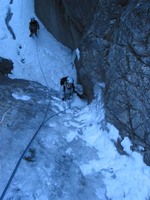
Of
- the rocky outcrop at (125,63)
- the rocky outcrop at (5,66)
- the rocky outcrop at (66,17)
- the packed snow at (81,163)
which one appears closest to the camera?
the packed snow at (81,163)

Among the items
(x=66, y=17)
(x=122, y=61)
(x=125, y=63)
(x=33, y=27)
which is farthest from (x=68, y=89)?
(x=33, y=27)

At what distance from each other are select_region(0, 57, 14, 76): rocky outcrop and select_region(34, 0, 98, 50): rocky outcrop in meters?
2.34

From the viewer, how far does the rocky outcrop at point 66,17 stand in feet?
30.2

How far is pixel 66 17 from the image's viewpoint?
10539 millimetres

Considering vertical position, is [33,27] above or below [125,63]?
below

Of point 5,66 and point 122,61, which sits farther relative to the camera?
point 5,66

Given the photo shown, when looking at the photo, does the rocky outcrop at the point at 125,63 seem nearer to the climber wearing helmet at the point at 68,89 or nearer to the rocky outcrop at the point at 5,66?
the climber wearing helmet at the point at 68,89

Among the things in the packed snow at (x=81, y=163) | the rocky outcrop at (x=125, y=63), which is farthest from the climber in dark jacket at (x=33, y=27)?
the rocky outcrop at (x=125, y=63)

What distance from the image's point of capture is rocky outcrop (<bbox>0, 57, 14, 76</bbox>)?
10.3m

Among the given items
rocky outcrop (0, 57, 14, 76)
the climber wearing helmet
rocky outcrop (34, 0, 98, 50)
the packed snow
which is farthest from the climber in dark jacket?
the climber wearing helmet

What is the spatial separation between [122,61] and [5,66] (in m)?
5.32

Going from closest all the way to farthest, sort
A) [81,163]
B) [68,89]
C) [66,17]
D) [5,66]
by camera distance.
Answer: [81,163], [68,89], [5,66], [66,17]

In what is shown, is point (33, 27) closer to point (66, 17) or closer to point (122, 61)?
point (66, 17)

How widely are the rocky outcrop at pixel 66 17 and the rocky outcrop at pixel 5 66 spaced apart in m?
2.34
